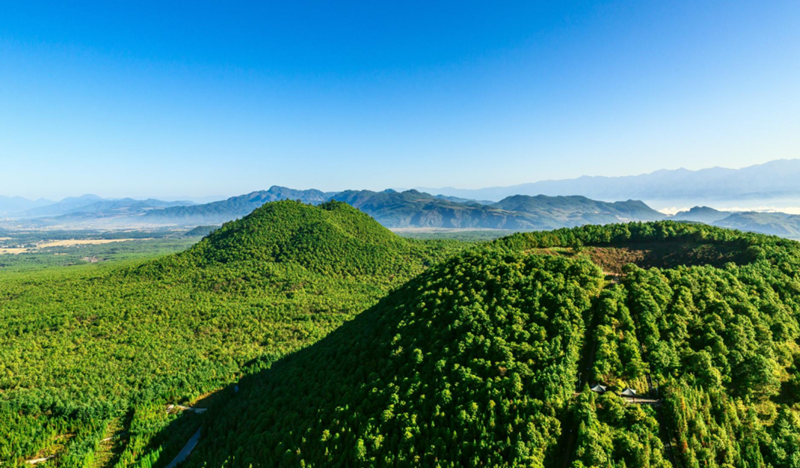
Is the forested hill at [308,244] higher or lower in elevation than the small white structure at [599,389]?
higher

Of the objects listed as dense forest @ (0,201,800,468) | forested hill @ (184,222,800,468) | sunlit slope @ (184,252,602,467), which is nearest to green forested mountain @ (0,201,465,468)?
dense forest @ (0,201,800,468)

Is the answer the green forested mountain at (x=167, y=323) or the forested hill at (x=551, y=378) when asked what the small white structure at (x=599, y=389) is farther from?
the green forested mountain at (x=167, y=323)

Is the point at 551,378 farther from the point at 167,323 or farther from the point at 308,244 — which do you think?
the point at 308,244

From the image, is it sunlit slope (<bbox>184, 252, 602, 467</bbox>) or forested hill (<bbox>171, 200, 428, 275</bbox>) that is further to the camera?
forested hill (<bbox>171, 200, 428, 275</bbox>)

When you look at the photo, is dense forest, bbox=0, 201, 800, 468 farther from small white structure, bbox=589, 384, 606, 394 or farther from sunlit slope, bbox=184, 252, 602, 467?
sunlit slope, bbox=184, 252, 602, 467

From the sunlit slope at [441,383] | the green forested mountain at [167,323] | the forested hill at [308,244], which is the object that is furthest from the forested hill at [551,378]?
the forested hill at [308,244]

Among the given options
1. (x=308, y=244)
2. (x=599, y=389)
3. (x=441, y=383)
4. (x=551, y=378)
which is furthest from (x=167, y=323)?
(x=599, y=389)
